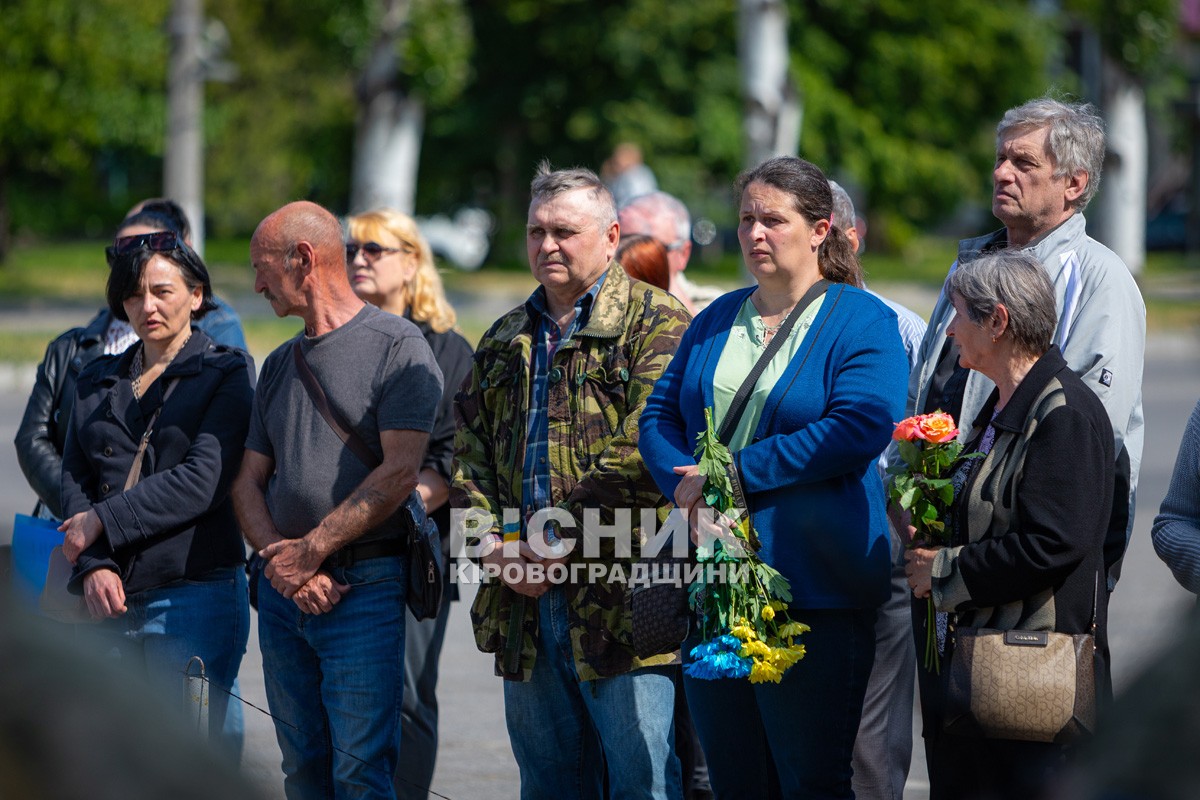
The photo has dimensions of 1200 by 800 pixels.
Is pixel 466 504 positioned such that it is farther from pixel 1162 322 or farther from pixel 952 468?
pixel 1162 322

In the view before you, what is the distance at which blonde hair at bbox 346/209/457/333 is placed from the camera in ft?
16.2

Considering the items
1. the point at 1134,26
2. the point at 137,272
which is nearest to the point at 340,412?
the point at 137,272

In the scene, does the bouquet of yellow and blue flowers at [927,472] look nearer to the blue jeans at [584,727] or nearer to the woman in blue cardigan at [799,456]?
the woman in blue cardigan at [799,456]

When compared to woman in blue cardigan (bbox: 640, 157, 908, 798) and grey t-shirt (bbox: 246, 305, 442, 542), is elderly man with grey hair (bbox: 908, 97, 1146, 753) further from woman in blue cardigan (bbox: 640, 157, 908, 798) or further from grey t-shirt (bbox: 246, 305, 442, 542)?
grey t-shirt (bbox: 246, 305, 442, 542)

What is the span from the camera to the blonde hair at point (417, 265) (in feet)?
16.2

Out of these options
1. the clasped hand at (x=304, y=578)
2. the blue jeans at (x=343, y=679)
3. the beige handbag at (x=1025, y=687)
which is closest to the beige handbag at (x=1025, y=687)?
the beige handbag at (x=1025, y=687)

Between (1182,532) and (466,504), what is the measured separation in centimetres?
186

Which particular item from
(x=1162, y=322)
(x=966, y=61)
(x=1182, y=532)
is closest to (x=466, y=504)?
(x=1182, y=532)

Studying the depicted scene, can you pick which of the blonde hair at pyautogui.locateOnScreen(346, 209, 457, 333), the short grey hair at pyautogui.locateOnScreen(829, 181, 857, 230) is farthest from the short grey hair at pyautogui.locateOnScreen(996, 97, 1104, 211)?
the blonde hair at pyautogui.locateOnScreen(346, 209, 457, 333)

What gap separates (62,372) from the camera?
4770 mm

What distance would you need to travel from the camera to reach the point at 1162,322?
1839cm

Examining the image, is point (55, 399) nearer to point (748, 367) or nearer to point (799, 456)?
point (748, 367)

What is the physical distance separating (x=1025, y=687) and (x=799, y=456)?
0.73 meters

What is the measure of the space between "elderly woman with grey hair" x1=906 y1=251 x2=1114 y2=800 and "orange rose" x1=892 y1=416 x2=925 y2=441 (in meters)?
0.18
